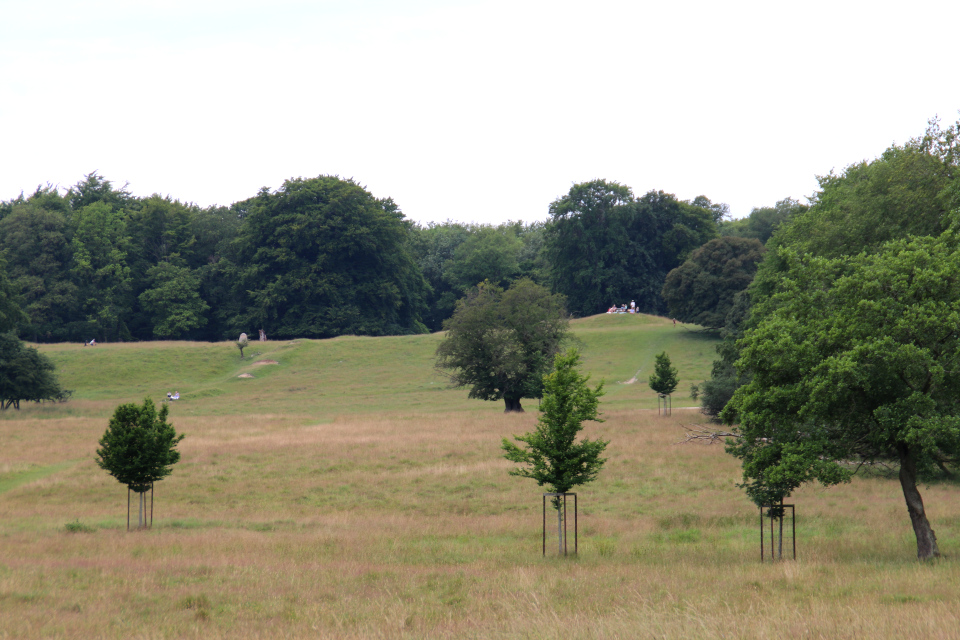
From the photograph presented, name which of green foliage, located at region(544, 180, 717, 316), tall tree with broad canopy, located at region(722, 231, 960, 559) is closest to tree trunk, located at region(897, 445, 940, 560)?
tall tree with broad canopy, located at region(722, 231, 960, 559)

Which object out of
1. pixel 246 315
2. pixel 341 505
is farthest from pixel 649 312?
pixel 341 505

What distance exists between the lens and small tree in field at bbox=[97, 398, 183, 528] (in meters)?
21.8

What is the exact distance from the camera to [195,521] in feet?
71.2

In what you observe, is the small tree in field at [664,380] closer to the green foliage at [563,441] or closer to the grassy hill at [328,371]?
the grassy hill at [328,371]

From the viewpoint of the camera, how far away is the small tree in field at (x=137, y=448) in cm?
2183

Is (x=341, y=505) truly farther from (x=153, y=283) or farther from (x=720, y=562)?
(x=153, y=283)

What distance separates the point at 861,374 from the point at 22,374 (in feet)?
168

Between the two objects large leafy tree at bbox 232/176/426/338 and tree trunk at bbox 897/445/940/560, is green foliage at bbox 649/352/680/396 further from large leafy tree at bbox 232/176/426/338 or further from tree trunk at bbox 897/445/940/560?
large leafy tree at bbox 232/176/426/338

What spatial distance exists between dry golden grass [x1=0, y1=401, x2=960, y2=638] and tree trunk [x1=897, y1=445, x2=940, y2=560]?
1.55 ft

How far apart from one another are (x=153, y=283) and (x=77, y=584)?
8918 centimetres

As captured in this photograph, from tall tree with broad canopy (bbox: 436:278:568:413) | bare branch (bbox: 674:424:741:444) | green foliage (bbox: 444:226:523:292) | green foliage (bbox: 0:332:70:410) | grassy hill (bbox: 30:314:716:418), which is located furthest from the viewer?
green foliage (bbox: 444:226:523:292)

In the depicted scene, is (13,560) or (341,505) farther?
→ (341,505)

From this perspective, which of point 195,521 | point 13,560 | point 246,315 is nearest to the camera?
point 13,560

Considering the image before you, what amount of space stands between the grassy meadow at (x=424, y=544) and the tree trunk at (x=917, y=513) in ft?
1.79
